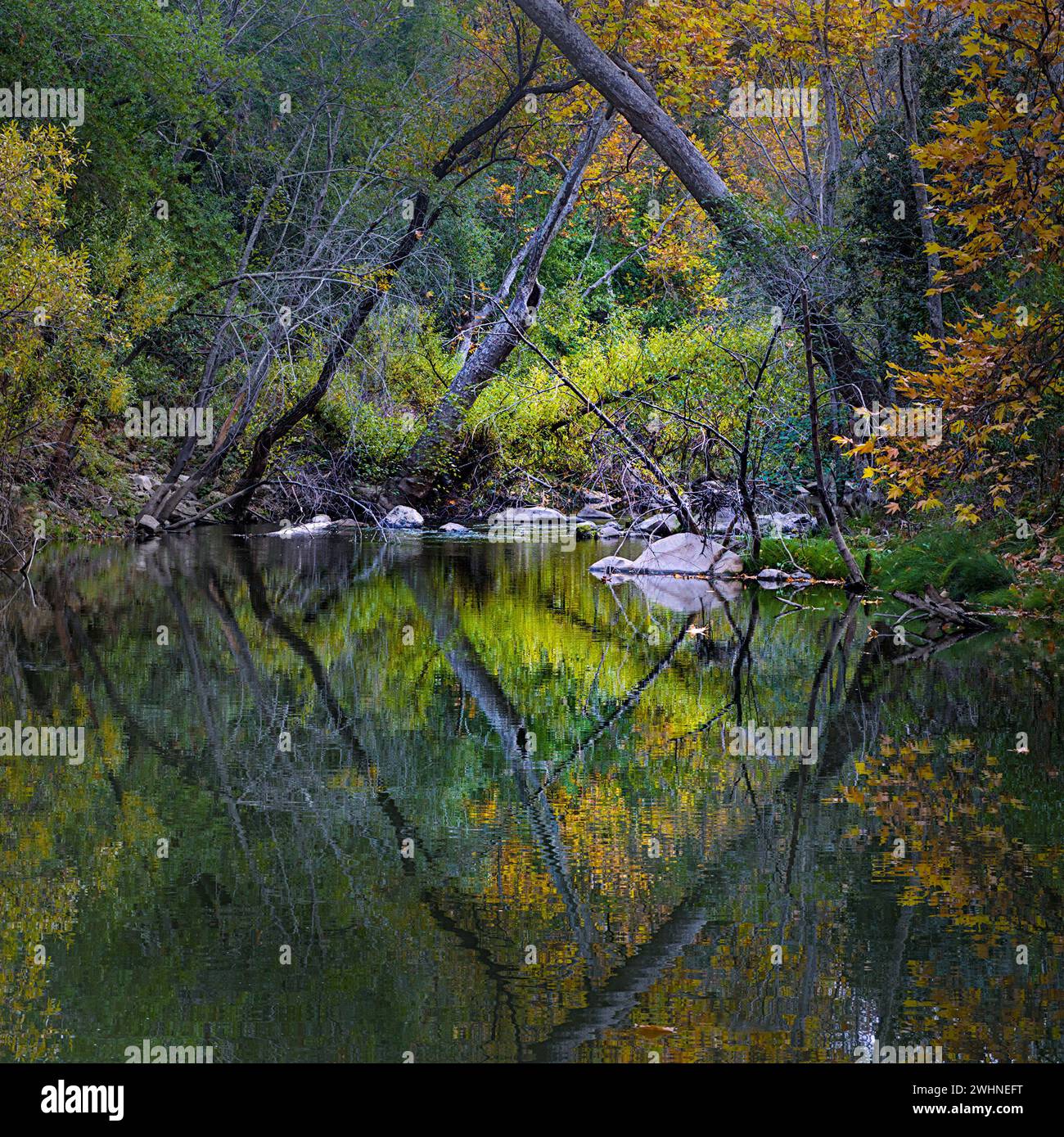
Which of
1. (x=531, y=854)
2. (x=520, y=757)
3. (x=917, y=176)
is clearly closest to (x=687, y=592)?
(x=917, y=176)

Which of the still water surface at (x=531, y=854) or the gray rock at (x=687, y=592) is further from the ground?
the gray rock at (x=687, y=592)

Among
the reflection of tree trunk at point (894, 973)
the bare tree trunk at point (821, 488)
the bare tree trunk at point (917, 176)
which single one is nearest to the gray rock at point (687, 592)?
the bare tree trunk at point (821, 488)

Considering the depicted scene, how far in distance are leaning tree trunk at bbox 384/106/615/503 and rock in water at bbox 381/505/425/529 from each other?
0.81 metres

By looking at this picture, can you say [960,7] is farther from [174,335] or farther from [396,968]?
[174,335]

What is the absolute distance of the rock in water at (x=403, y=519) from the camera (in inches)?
998

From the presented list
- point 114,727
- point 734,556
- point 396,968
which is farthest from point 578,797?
point 734,556

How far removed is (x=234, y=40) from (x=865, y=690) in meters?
18.4

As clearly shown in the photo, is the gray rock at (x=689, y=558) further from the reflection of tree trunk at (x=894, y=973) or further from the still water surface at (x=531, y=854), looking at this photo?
the reflection of tree trunk at (x=894, y=973)

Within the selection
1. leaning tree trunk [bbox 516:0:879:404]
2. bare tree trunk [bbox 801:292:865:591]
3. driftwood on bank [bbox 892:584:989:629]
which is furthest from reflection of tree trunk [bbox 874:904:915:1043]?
leaning tree trunk [bbox 516:0:879:404]

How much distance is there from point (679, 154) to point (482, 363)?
629 cm

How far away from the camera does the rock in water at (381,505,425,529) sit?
998 inches

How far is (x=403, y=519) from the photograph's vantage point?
1005 inches

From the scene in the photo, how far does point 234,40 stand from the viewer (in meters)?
22.9

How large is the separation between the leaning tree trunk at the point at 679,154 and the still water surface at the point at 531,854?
909 cm
